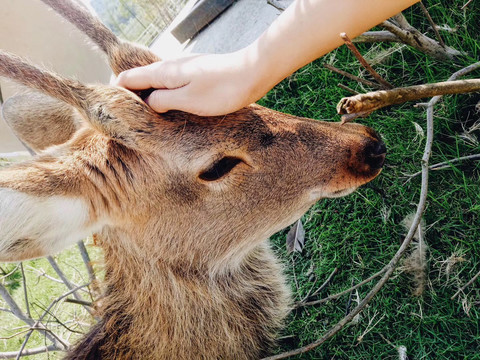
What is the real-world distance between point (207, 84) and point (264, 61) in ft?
0.86

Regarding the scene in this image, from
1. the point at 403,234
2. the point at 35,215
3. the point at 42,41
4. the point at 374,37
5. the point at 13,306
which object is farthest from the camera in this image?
the point at 42,41

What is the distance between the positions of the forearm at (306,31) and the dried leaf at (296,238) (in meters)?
1.66

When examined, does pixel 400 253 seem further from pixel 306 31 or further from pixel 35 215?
pixel 35 215

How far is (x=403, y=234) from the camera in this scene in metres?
3.07

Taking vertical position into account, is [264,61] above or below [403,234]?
above

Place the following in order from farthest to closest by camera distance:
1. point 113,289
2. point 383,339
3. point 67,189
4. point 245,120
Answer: point 383,339 < point 113,289 < point 245,120 < point 67,189

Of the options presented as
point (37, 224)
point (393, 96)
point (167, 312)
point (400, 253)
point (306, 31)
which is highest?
point (37, 224)

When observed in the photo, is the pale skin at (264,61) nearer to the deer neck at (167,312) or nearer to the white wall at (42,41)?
the deer neck at (167,312)

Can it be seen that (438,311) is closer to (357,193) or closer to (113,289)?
(357,193)

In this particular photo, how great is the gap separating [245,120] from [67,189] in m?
0.86

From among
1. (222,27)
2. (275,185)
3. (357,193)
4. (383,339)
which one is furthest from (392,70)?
(222,27)

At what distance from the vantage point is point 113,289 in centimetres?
265

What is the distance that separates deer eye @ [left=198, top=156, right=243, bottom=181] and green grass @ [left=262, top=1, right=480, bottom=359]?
4.31 ft

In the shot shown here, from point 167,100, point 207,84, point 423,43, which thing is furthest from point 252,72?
point 423,43
